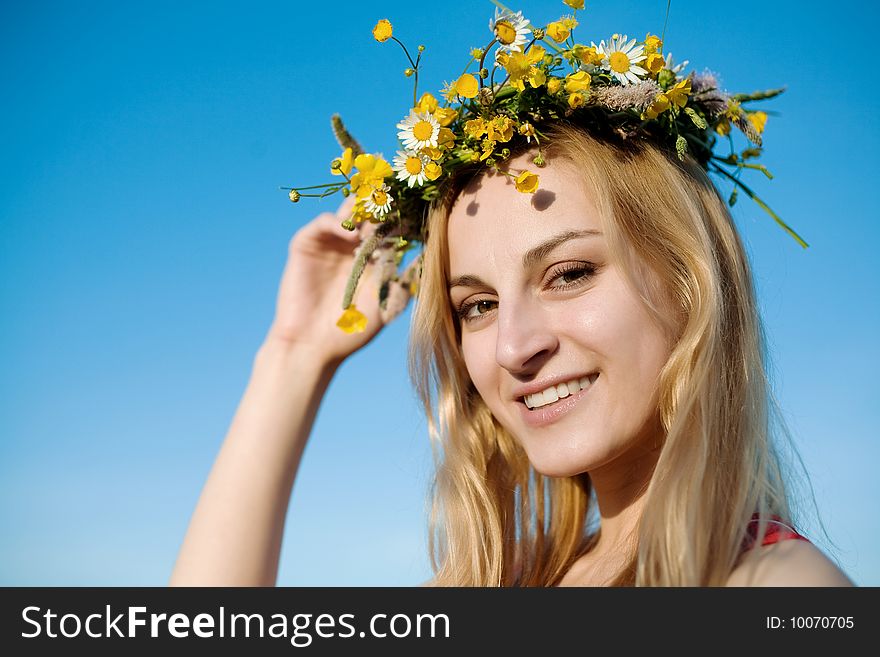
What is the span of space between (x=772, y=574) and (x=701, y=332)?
28.3 inches

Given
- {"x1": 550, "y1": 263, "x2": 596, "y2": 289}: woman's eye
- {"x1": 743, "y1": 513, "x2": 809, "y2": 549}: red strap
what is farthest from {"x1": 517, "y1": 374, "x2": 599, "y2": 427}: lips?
{"x1": 743, "y1": 513, "x2": 809, "y2": 549}: red strap

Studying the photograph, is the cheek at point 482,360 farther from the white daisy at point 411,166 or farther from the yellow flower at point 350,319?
the white daisy at point 411,166

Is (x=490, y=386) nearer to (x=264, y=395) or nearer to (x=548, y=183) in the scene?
(x=548, y=183)

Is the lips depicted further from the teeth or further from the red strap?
the red strap

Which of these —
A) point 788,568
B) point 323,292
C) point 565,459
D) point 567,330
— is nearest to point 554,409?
point 565,459

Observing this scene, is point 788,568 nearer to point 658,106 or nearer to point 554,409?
point 554,409

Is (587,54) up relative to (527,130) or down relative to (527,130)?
up

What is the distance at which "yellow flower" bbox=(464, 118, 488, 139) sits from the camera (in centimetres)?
243

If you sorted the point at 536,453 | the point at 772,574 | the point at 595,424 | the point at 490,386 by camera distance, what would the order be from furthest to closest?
1. the point at 490,386
2. the point at 536,453
3. the point at 595,424
4. the point at 772,574

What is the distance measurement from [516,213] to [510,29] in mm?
572

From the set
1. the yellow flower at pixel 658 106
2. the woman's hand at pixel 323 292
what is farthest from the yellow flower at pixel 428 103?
the woman's hand at pixel 323 292

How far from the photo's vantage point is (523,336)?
2.24 meters
